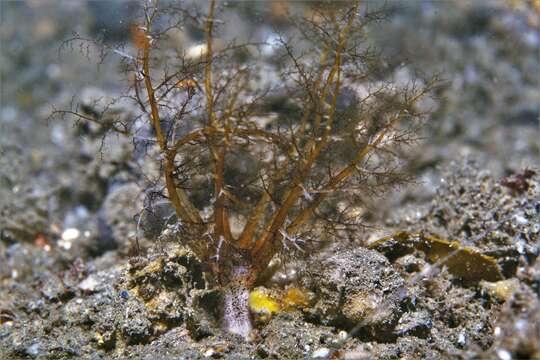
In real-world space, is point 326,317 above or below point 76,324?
below

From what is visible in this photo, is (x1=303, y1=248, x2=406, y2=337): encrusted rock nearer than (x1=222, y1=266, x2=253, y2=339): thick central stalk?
Yes

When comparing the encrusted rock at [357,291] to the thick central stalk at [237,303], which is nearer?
the encrusted rock at [357,291]

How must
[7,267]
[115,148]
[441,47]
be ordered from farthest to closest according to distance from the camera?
[441,47]
[115,148]
[7,267]

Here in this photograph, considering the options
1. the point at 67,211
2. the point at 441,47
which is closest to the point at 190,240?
the point at 67,211

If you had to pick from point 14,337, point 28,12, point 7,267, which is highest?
point 28,12

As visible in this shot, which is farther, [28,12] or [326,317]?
[28,12]

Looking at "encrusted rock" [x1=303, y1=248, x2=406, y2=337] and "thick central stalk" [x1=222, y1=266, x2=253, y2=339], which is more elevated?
"thick central stalk" [x1=222, y1=266, x2=253, y2=339]

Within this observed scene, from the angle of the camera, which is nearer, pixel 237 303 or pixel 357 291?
pixel 357 291

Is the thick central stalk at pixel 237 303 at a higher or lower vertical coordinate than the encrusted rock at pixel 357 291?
higher

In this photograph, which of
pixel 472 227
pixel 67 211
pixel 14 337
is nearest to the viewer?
pixel 14 337

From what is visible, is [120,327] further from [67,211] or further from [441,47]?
[441,47]

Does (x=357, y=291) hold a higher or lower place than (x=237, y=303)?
lower
